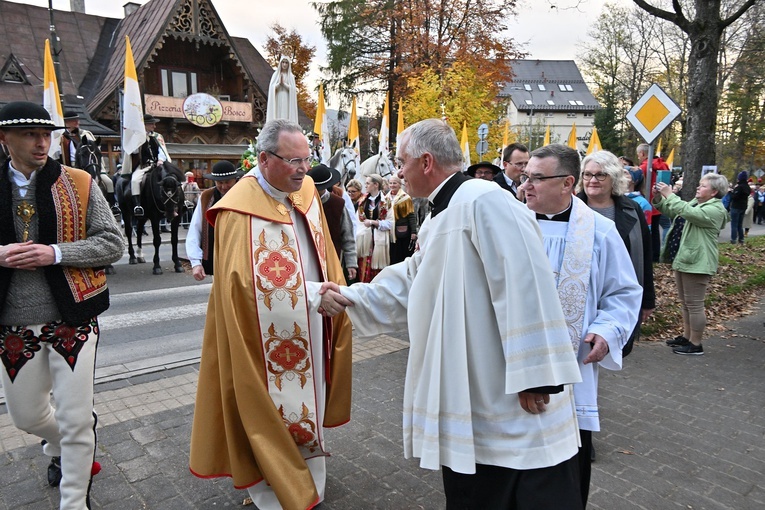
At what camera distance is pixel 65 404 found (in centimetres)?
279

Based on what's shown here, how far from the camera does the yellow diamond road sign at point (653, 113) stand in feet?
20.9

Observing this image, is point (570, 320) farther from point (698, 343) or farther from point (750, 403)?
point (698, 343)

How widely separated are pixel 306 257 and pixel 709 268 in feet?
15.6

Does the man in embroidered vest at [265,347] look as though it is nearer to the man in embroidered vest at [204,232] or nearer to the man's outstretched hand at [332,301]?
the man's outstretched hand at [332,301]

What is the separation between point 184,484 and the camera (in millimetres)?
3369

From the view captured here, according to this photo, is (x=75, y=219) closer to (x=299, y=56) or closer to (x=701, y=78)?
(x=701, y=78)

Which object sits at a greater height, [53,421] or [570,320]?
[570,320]

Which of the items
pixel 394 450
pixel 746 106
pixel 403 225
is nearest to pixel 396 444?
pixel 394 450

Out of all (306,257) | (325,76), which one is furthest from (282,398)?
(325,76)

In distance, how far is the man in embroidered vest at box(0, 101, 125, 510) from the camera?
275 centimetres

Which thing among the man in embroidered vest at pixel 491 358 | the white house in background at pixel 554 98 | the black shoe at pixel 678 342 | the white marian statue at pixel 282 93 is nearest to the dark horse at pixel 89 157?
the white marian statue at pixel 282 93

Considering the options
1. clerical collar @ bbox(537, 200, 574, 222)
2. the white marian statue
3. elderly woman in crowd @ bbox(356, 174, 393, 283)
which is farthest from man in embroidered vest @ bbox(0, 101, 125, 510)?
the white marian statue

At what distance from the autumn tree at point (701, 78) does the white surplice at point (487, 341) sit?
376 inches

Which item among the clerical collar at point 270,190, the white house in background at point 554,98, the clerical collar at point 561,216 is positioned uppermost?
the white house in background at point 554,98
